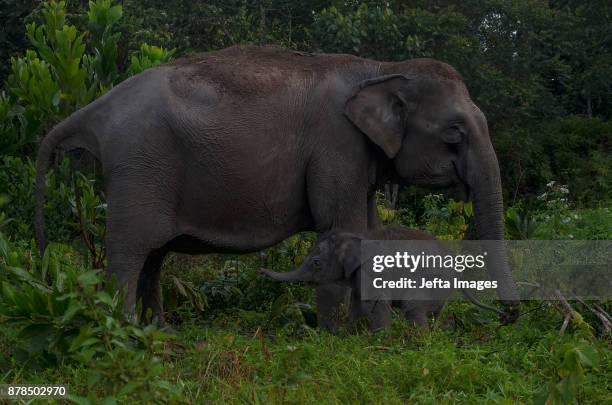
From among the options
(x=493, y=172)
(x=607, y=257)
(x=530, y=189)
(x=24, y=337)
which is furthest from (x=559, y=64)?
(x=24, y=337)

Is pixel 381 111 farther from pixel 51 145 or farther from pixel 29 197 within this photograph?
pixel 29 197

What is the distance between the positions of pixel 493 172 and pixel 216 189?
5.79ft

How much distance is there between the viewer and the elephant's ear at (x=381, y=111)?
6344 mm

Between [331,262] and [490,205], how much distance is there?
108 cm

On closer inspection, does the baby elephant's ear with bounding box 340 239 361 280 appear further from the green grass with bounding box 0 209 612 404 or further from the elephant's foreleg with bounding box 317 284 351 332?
the green grass with bounding box 0 209 612 404

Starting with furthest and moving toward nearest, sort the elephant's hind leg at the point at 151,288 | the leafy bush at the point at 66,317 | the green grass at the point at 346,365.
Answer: the elephant's hind leg at the point at 151,288, the leafy bush at the point at 66,317, the green grass at the point at 346,365

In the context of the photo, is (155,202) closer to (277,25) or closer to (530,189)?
(277,25)

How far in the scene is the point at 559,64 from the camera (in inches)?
712

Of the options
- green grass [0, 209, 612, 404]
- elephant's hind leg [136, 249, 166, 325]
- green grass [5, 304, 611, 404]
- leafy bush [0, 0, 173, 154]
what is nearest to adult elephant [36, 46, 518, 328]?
elephant's hind leg [136, 249, 166, 325]

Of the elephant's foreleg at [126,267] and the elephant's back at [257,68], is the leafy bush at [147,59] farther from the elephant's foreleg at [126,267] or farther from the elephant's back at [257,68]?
the elephant's foreleg at [126,267]

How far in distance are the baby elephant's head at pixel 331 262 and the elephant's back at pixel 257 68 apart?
1.04 m

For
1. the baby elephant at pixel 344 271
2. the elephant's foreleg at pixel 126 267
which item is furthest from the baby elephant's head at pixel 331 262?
the elephant's foreleg at pixel 126 267

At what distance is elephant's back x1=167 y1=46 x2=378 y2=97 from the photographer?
20.8 feet

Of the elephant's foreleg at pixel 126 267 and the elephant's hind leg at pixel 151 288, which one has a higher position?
the elephant's foreleg at pixel 126 267
